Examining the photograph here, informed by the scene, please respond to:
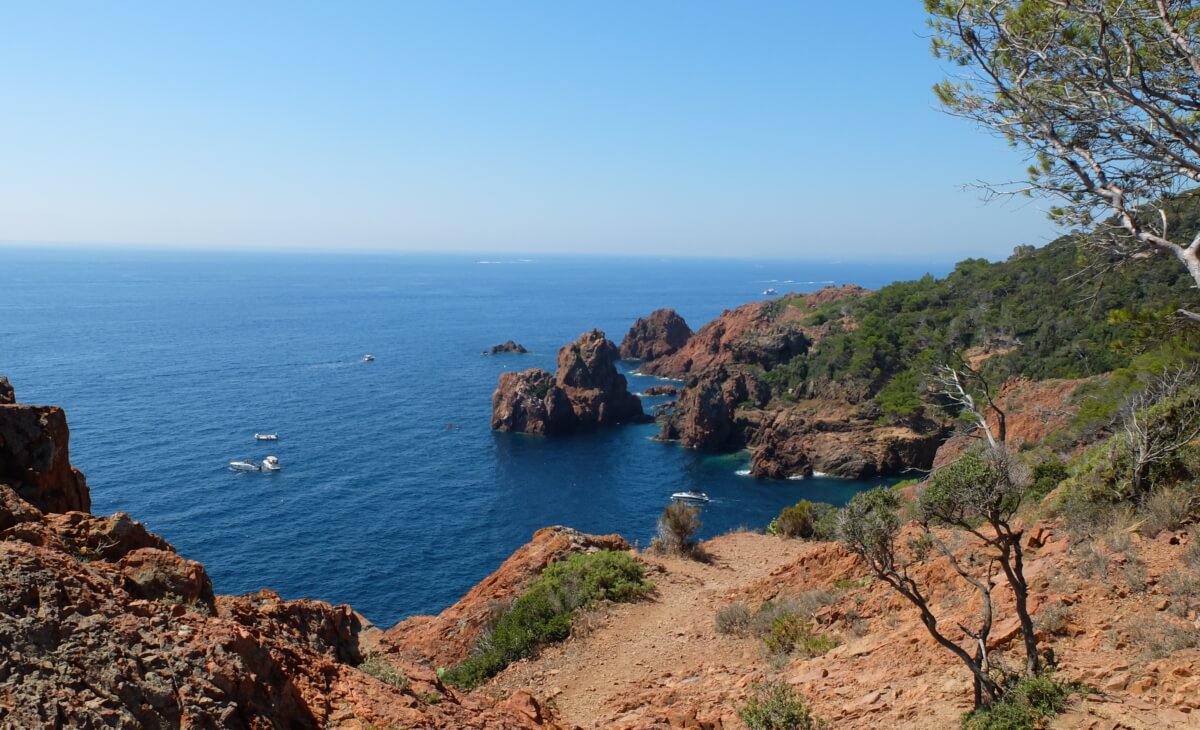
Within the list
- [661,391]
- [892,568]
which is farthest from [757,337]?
[892,568]

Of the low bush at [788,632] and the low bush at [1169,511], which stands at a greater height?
the low bush at [1169,511]

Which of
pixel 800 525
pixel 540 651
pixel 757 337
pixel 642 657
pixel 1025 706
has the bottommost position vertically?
pixel 800 525

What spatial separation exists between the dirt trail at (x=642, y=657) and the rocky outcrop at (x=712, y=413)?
146ft

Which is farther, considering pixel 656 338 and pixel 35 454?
pixel 656 338

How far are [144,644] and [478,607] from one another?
13226mm

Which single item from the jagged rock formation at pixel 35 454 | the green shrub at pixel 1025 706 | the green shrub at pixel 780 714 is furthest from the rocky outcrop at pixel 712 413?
the jagged rock formation at pixel 35 454

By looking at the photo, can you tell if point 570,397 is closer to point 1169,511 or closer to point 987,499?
point 1169,511

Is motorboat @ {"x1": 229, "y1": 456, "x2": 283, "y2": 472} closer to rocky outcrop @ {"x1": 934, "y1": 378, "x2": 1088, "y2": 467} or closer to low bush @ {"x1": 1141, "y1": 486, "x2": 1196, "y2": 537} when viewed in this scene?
rocky outcrop @ {"x1": 934, "y1": 378, "x2": 1088, "y2": 467}

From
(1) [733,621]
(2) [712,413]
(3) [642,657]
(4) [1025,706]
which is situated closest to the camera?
(4) [1025,706]

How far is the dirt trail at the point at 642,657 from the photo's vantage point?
528 inches

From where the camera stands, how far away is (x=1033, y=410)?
35719 millimetres

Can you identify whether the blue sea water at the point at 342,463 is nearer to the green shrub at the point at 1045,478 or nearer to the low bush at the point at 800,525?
the low bush at the point at 800,525

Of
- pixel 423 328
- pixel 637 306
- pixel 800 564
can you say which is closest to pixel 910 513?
pixel 800 564

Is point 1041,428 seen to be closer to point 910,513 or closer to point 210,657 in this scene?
point 910,513
